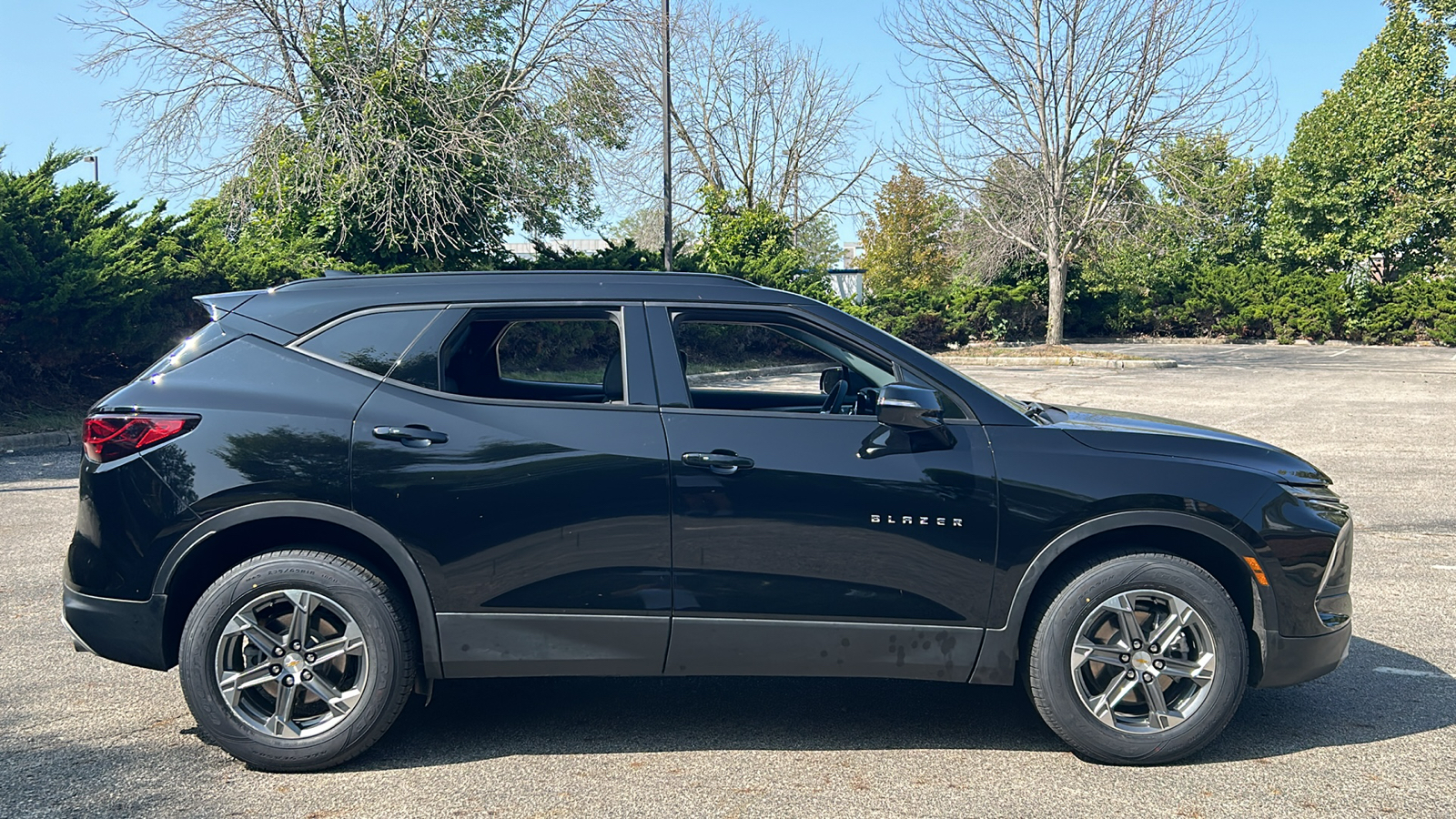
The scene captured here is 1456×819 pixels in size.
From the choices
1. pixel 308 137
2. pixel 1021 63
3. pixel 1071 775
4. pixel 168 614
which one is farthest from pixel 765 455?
pixel 1021 63

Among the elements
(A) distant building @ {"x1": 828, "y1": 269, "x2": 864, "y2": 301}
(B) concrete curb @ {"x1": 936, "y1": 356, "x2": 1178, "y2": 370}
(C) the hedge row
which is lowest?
(B) concrete curb @ {"x1": 936, "y1": 356, "x2": 1178, "y2": 370}

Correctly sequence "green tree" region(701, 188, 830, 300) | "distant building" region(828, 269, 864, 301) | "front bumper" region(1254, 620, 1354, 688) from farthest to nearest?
"distant building" region(828, 269, 864, 301) → "green tree" region(701, 188, 830, 300) → "front bumper" region(1254, 620, 1354, 688)

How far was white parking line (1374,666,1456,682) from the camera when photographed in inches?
192

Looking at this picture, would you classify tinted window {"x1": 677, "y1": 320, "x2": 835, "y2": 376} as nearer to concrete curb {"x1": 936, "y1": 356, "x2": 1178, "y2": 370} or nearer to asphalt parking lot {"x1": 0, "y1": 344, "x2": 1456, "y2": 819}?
asphalt parking lot {"x1": 0, "y1": 344, "x2": 1456, "y2": 819}

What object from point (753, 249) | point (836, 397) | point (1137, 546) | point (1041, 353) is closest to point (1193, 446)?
point (1137, 546)

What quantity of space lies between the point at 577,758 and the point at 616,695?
0.70 meters

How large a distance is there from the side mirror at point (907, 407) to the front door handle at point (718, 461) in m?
0.51

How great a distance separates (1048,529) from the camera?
12.8ft

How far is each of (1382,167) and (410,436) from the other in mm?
45522

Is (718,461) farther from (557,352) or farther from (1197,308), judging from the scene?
(1197,308)

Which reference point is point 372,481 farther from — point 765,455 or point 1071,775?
point 1071,775

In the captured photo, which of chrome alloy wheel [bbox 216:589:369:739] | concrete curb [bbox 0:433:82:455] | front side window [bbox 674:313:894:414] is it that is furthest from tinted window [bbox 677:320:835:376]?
concrete curb [bbox 0:433:82:455]

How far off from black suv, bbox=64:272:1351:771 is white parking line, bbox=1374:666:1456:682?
4.15 ft

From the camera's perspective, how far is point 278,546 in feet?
13.1
